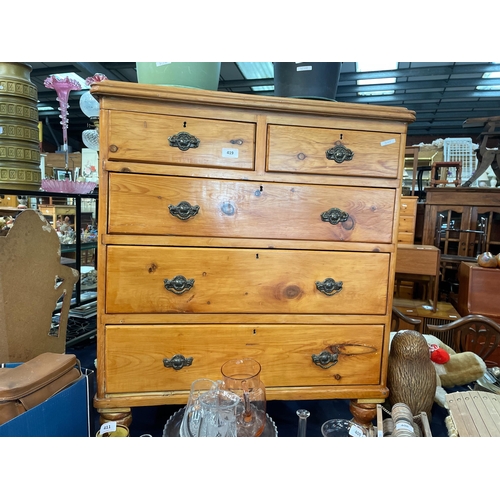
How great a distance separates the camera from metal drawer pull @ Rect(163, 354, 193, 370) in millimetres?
1181

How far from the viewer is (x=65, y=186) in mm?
1943

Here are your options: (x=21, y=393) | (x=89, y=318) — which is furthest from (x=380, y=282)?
(x=89, y=318)

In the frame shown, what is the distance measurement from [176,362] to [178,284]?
0.29 m

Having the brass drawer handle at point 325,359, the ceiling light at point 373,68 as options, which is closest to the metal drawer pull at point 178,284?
the brass drawer handle at point 325,359

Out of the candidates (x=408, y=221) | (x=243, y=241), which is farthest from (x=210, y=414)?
(x=408, y=221)

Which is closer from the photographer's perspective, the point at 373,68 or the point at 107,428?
the point at 107,428

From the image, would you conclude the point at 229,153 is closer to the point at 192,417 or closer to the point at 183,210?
the point at 183,210

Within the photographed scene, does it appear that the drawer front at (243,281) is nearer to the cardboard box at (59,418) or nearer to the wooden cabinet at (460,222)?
the cardboard box at (59,418)

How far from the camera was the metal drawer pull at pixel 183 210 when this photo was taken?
3.71 ft

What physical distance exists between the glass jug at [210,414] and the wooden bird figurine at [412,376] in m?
0.71

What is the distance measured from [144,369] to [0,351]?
27.4 inches

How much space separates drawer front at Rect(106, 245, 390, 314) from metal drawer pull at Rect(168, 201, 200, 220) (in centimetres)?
12

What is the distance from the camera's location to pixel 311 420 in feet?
5.07
